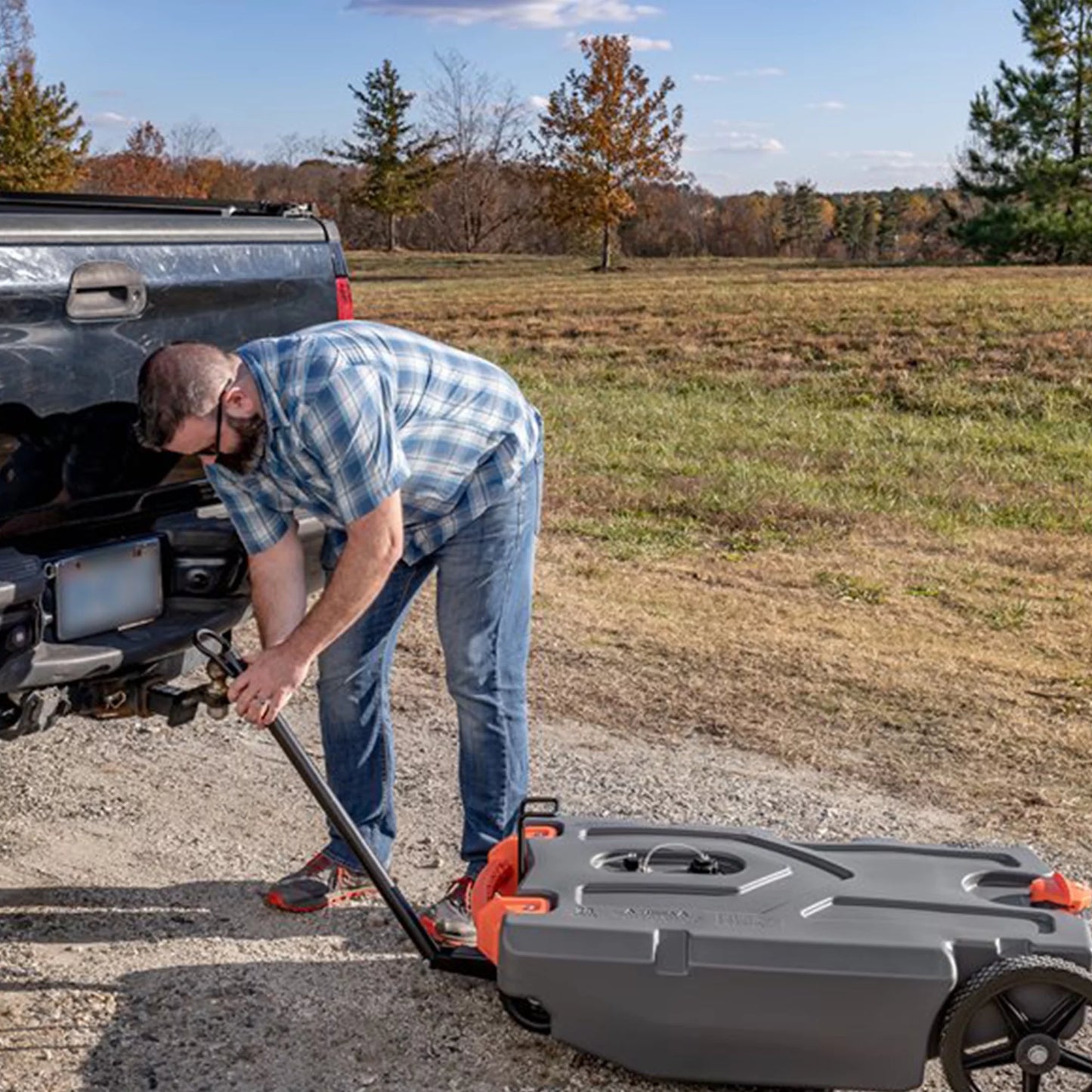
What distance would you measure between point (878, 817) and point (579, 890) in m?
1.70

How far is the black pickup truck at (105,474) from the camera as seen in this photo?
343 centimetres

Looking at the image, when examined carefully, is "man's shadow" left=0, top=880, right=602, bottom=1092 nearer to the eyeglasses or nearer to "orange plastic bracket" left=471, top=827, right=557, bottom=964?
"orange plastic bracket" left=471, top=827, right=557, bottom=964

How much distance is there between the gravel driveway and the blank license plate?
0.71 m

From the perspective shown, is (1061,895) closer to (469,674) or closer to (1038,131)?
(469,674)

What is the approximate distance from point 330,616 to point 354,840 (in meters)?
0.47

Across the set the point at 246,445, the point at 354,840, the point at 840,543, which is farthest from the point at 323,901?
the point at 840,543

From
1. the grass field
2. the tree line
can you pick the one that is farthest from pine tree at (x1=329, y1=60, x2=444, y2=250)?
the grass field

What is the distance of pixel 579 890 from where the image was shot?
2.90 m

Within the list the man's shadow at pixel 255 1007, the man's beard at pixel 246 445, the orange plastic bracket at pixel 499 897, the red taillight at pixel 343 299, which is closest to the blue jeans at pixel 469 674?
the man's shadow at pixel 255 1007

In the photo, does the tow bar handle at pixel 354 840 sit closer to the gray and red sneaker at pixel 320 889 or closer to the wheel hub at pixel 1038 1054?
the gray and red sneaker at pixel 320 889

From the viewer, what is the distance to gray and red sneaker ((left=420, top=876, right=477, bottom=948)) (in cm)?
351

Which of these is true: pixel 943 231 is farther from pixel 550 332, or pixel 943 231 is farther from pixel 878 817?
pixel 878 817

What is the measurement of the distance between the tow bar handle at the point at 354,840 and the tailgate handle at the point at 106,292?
2.89 feet

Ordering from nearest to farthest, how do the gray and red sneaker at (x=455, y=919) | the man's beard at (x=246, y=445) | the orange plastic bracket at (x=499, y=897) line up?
1. the orange plastic bracket at (x=499, y=897)
2. the man's beard at (x=246, y=445)
3. the gray and red sneaker at (x=455, y=919)
